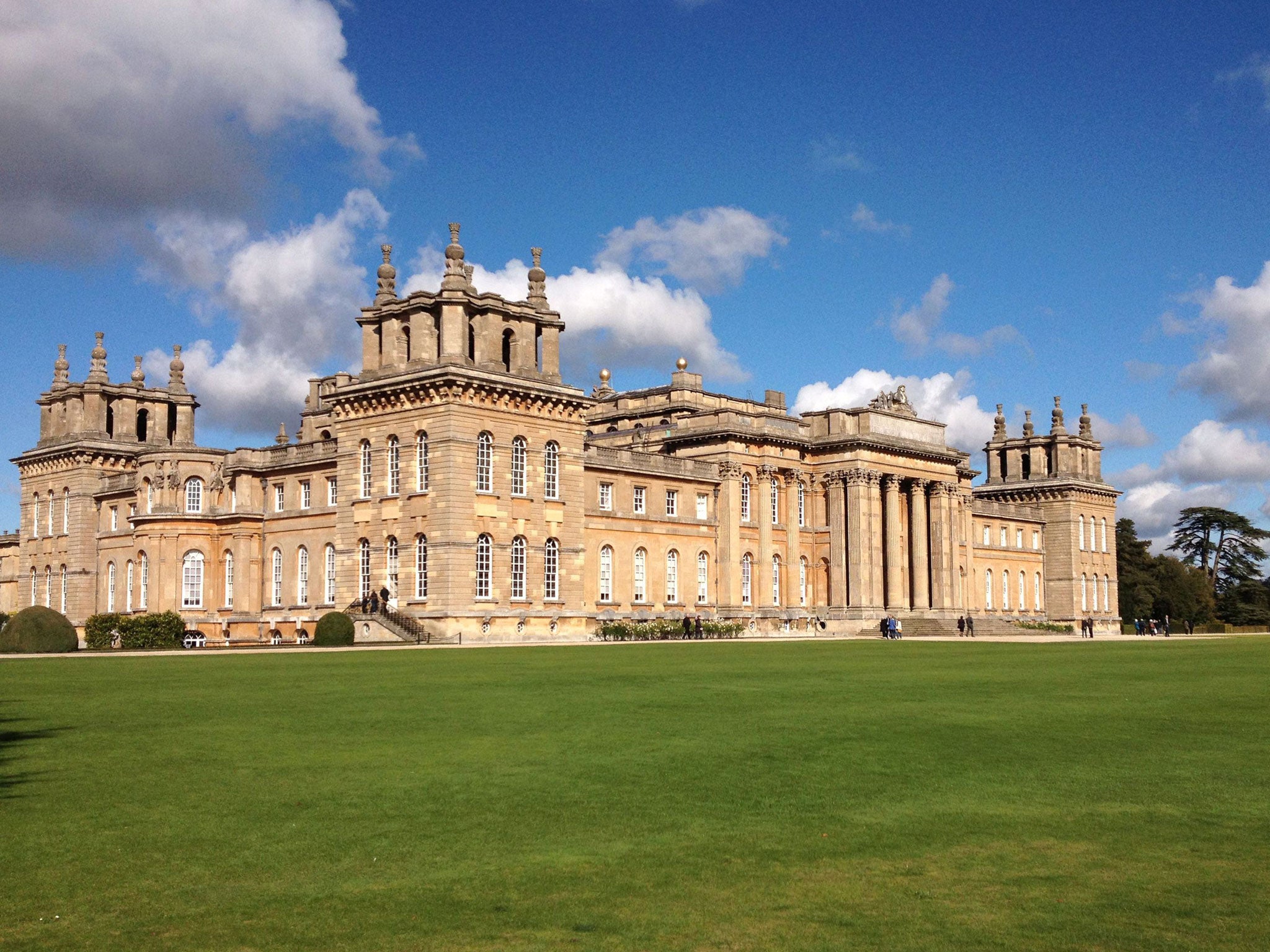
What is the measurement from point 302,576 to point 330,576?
246 cm

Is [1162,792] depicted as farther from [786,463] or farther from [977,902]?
[786,463]

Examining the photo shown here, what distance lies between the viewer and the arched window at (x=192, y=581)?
5978 centimetres

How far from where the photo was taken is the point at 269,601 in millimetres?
59188

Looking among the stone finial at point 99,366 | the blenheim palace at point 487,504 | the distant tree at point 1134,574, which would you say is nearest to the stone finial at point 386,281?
the blenheim palace at point 487,504

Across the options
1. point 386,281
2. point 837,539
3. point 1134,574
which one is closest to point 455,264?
point 386,281

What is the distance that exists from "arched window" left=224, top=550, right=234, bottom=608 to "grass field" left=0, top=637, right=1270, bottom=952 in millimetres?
41513

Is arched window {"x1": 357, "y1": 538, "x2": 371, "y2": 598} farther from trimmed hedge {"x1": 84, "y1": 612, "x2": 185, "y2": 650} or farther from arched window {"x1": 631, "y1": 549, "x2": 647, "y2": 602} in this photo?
arched window {"x1": 631, "y1": 549, "x2": 647, "y2": 602}

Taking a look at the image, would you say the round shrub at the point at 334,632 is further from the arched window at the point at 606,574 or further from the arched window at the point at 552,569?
the arched window at the point at 606,574

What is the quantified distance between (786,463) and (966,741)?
53.8 meters

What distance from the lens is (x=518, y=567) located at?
5103 centimetres

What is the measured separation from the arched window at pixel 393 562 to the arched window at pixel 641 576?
1399 cm

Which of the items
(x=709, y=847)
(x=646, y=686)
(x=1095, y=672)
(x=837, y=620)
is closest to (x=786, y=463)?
(x=837, y=620)

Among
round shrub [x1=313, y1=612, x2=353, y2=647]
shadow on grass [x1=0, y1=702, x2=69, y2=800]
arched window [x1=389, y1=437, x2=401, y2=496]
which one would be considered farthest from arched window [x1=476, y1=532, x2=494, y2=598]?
shadow on grass [x1=0, y1=702, x2=69, y2=800]

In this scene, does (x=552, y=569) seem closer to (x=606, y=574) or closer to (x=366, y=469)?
(x=606, y=574)
